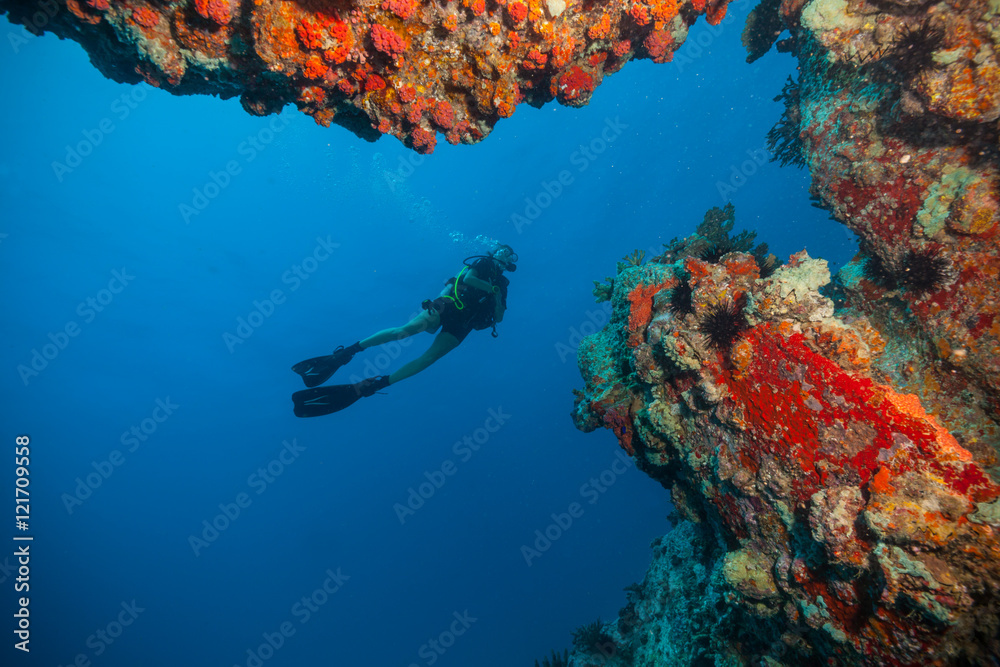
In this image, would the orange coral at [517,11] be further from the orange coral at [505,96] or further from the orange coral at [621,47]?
the orange coral at [621,47]

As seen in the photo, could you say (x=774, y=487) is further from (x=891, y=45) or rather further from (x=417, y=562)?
(x=417, y=562)

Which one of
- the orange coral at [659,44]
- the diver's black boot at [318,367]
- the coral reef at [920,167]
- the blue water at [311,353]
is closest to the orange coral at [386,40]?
the orange coral at [659,44]

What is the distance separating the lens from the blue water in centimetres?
2947

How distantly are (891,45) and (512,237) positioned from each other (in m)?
41.6

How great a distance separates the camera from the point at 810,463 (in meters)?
3.30

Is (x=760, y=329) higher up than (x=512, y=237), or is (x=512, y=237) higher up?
(x=512, y=237)

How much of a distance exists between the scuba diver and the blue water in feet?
26.8

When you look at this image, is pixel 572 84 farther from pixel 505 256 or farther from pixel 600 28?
pixel 505 256

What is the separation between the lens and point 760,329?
373cm

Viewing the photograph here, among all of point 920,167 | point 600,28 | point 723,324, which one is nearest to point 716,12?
point 600,28

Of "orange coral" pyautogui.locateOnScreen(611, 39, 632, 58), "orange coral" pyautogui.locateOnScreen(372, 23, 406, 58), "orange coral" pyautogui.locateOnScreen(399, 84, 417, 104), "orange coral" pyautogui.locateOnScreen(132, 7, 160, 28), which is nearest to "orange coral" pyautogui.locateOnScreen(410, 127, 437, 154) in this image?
"orange coral" pyautogui.locateOnScreen(399, 84, 417, 104)

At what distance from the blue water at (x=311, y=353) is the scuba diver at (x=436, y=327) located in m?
8.18

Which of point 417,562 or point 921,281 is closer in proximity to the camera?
Answer: point 921,281

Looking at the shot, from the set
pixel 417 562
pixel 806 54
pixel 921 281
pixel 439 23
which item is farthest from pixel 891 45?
pixel 417 562
